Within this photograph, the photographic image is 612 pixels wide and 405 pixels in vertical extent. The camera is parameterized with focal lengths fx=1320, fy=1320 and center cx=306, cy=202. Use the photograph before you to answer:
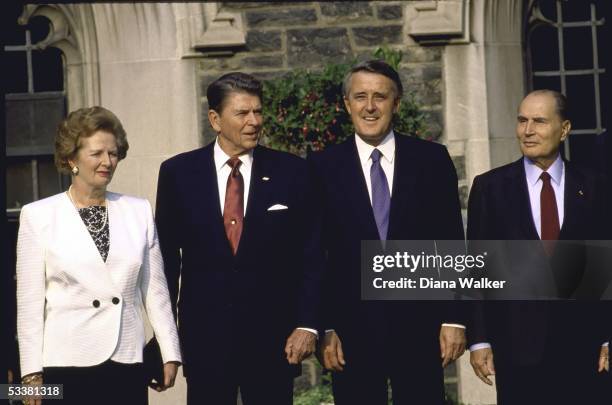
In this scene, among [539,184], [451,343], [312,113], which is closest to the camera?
[451,343]

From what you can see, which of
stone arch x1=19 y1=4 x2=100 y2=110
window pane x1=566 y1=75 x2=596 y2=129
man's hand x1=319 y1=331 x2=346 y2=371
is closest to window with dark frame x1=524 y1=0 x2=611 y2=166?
window pane x1=566 y1=75 x2=596 y2=129

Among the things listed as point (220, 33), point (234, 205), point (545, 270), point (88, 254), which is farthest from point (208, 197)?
point (220, 33)

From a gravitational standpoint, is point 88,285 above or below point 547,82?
below

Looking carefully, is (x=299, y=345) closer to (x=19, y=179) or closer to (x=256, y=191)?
(x=256, y=191)

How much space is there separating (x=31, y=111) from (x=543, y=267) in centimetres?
454

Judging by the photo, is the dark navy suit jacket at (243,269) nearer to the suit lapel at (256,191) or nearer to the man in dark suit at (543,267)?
the suit lapel at (256,191)

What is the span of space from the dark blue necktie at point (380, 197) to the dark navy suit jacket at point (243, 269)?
28 cm

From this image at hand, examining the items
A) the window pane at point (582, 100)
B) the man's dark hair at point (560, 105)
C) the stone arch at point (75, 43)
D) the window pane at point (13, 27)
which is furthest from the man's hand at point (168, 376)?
the window pane at point (582, 100)

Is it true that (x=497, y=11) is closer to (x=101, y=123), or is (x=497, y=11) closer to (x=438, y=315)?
(x=438, y=315)

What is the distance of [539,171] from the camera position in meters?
6.02

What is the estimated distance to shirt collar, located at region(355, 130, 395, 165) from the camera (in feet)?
19.5

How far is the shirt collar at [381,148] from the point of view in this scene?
5.95 m

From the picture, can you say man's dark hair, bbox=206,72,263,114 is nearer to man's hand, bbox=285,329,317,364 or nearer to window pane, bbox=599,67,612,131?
man's hand, bbox=285,329,317,364

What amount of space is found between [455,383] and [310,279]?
3.25 meters
